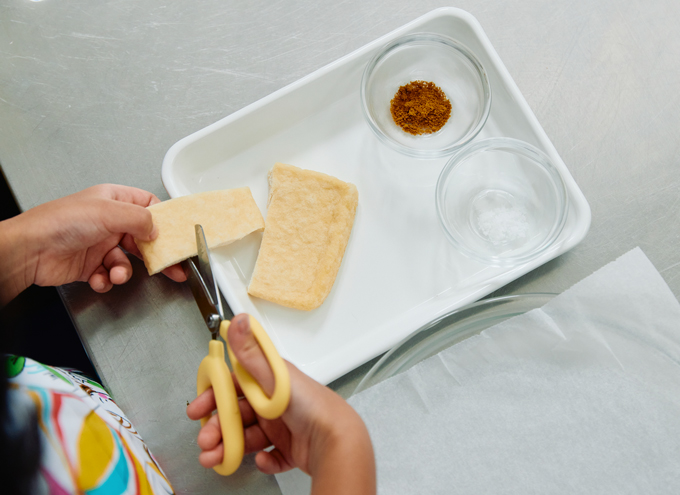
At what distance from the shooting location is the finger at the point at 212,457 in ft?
1.61

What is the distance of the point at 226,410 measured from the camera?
49 centimetres

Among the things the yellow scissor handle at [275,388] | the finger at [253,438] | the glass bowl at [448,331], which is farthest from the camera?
the glass bowl at [448,331]

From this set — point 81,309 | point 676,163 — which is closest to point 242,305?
point 81,309

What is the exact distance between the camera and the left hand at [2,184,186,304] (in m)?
0.62

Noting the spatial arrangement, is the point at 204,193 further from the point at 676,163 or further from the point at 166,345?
the point at 676,163

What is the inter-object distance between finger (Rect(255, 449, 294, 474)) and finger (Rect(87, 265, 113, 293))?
33 cm

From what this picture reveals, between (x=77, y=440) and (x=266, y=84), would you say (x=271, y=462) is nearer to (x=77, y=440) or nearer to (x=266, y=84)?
(x=77, y=440)

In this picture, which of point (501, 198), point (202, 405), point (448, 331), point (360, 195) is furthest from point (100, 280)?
point (501, 198)

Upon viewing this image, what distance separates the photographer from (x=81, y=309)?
0.71 meters

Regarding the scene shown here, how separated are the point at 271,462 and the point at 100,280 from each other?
1.14ft

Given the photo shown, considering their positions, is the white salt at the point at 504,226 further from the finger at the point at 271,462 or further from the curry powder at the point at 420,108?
the finger at the point at 271,462

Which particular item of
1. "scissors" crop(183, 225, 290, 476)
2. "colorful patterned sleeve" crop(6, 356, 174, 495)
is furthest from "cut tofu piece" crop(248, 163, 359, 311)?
"colorful patterned sleeve" crop(6, 356, 174, 495)

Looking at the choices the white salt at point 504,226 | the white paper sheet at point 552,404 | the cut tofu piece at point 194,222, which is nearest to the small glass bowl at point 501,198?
the white salt at point 504,226

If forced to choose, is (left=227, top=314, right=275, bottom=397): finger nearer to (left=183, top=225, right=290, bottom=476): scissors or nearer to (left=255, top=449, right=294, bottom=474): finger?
(left=183, top=225, right=290, bottom=476): scissors
